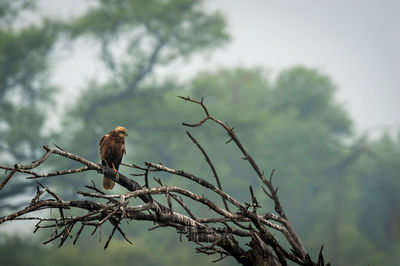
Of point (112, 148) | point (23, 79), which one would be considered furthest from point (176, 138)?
point (112, 148)

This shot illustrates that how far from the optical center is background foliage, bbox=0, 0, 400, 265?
23.5 m

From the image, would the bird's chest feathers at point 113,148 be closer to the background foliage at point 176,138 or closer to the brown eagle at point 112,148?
the brown eagle at point 112,148

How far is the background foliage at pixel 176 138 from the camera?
23.5 meters

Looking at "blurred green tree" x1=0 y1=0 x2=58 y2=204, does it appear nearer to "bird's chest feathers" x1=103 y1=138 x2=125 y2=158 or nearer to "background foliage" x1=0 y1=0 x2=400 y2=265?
"background foliage" x1=0 y1=0 x2=400 y2=265

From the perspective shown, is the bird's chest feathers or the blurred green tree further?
the blurred green tree

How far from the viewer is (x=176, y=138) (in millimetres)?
26047

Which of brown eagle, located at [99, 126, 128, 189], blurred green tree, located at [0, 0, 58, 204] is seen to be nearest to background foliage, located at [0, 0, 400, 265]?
blurred green tree, located at [0, 0, 58, 204]

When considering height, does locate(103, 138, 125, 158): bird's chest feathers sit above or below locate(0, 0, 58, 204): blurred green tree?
below

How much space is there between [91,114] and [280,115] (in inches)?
Result: 476

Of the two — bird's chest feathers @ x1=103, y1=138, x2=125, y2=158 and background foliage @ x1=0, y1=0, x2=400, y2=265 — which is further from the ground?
background foliage @ x1=0, y1=0, x2=400, y2=265

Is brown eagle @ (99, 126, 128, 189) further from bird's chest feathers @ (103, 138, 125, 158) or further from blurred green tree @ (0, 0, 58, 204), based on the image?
blurred green tree @ (0, 0, 58, 204)

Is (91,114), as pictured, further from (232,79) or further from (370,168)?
(370,168)

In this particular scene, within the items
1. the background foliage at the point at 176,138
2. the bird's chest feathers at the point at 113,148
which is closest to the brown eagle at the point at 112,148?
the bird's chest feathers at the point at 113,148

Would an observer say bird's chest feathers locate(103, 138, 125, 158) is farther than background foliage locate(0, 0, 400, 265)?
No
